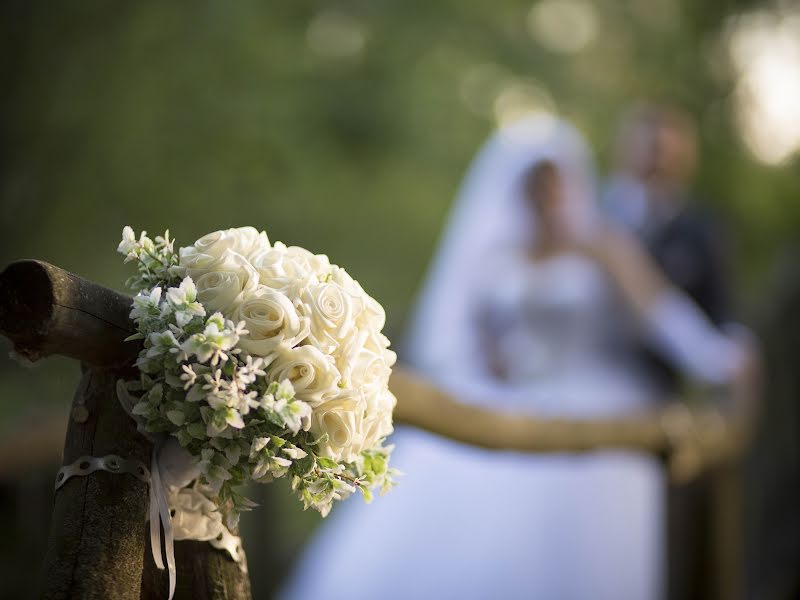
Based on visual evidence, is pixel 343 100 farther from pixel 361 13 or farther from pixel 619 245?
pixel 619 245

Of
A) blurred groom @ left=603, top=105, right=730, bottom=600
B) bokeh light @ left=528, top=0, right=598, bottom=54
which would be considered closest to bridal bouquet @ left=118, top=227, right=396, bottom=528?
blurred groom @ left=603, top=105, right=730, bottom=600

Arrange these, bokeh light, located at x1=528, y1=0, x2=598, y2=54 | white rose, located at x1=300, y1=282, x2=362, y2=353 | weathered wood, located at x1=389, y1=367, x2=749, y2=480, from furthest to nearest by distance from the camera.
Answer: bokeh light, located at x1=528, y1=0, x2=598, y2=54, weathered wood, located at x1=389, y1=367, x2=749, y2=480, white rose, located at x1=300, y1=282, x2=362, y2=353

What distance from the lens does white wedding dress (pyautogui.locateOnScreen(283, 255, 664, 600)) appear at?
4219mm

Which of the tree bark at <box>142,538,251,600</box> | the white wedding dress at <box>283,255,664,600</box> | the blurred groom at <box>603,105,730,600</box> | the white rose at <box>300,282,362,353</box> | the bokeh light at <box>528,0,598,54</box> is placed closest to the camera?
the white rose at <box>300,282,362,353</box>

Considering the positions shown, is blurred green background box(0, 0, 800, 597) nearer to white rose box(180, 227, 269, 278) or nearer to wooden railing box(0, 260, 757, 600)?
wooden railing box(0, 260, 757, 600)

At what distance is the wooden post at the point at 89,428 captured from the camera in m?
1.26

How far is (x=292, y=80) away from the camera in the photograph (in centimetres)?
733

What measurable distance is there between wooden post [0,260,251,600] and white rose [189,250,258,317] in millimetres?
108

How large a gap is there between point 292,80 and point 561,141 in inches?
107

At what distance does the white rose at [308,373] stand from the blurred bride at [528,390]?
2.71 metres

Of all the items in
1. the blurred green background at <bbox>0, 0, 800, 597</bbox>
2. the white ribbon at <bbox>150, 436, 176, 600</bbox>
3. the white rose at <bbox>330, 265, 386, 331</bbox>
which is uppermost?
the blurred green background at <bbox>0, 0, 800, 597</bbox>

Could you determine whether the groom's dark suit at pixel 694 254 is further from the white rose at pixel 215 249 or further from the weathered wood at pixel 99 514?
the weathered wood at pixel 99 514

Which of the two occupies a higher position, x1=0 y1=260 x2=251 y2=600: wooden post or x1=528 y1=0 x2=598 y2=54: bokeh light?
x1=528 y1=0 x2=598 y2=54: bokeh light

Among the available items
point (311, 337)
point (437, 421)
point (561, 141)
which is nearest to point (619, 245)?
point (561, 141)
